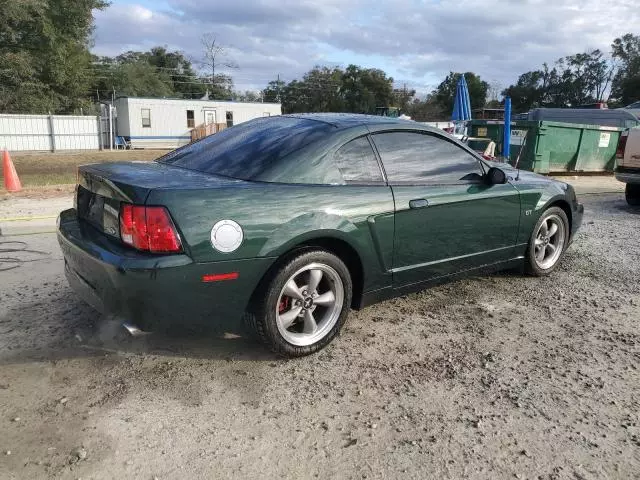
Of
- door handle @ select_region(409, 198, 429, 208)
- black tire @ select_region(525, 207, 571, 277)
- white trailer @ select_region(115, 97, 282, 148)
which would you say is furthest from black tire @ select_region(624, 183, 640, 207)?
white trailer @ select_region(115, 97, 282, 148)

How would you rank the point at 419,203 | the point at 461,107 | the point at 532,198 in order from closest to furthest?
the point at 419,203
the point at 532,198
the point at 461,107

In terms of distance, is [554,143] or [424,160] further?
[554,143]

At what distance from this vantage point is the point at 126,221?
2.89 meters

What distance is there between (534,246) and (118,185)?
3.61m

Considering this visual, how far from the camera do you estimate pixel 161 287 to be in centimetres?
280

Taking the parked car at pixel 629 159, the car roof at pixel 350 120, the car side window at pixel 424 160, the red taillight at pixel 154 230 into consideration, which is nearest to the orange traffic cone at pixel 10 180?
the car roof at pixel 350 120

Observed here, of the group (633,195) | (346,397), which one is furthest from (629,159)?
(346,397)

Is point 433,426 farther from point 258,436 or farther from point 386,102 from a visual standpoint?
point 386,102

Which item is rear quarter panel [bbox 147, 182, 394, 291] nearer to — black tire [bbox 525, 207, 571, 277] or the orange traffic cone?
black tire [bbox 525, 207, 571, 277]

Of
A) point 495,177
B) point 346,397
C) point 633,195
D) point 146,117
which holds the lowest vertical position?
point 346,397

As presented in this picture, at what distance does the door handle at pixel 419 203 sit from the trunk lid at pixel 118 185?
4.02 feet

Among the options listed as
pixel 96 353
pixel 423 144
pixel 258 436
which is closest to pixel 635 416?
pixel 258 436

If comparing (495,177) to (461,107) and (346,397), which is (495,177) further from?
(461,107)

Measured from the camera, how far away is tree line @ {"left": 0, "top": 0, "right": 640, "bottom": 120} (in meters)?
32.1
